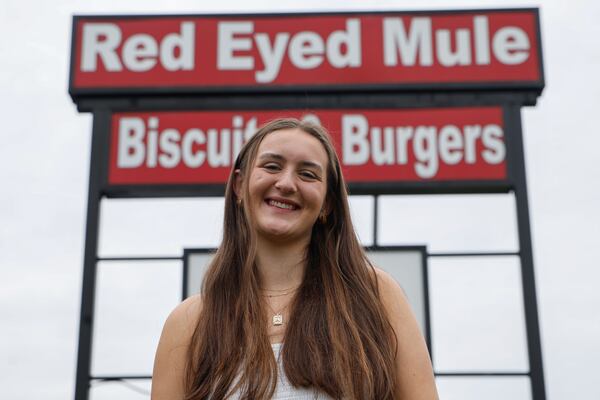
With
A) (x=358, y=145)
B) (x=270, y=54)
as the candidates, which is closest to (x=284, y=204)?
(x=358, y=145)

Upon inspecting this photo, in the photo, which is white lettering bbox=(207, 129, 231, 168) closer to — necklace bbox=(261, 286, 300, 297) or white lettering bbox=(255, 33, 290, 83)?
white lettering bbox=(255, 33, 290, 83)

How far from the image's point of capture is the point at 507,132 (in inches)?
289

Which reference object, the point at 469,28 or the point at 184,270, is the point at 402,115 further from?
the point at 184,270

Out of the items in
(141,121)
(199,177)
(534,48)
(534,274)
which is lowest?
(534,274)

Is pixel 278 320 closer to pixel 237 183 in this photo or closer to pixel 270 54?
pixel 237 183

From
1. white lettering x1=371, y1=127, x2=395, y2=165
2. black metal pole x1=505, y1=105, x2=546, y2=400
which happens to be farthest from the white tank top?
white lettering x1=371, y1=127, x2=395, y2=165

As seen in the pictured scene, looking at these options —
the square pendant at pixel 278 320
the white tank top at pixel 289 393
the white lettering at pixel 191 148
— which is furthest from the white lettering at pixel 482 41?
the white tank top at pixel 289 393

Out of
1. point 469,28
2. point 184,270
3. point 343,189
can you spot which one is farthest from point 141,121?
point 343,189

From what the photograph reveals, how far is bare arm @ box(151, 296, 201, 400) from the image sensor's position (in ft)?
6.35

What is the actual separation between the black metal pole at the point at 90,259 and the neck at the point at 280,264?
211 inches

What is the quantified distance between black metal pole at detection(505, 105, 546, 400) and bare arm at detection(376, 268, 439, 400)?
5300 mm

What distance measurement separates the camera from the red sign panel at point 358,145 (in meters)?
7.33

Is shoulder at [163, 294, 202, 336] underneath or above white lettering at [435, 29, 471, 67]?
underneath

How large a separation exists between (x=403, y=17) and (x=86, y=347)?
383cm
